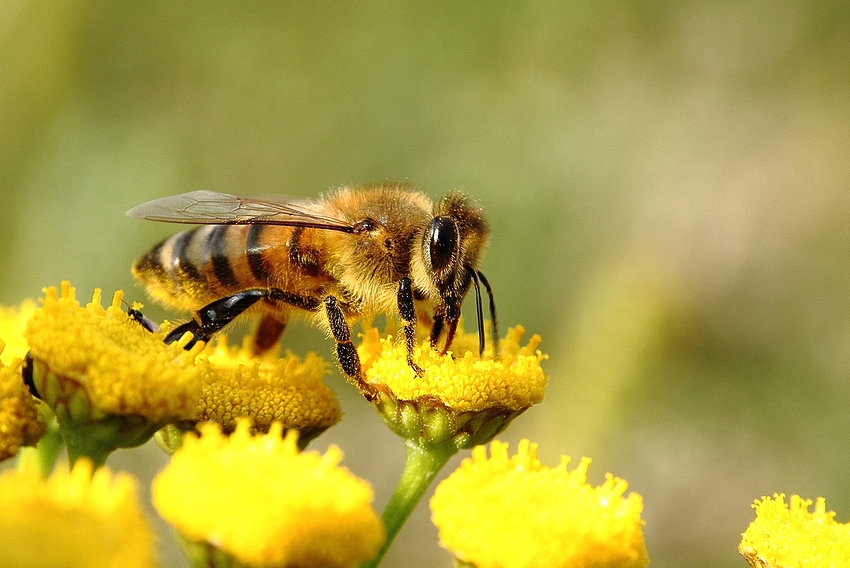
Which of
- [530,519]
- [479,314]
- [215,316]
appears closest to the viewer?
[530,519]

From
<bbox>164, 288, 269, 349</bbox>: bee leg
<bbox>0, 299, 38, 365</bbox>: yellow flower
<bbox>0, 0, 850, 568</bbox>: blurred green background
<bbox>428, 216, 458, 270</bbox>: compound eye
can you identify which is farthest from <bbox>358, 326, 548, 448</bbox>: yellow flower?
<bbox>0, 0, 850, 568</bbox>: blurred green background

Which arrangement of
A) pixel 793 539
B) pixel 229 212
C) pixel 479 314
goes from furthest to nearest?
pixel 229 212
pixel 479 314
pixel 793 539

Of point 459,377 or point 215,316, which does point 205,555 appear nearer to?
point 459,377

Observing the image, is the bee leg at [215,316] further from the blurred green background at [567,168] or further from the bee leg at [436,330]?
the blurred green background at [567,168]

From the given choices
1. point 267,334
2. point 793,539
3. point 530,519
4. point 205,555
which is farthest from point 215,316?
point 793,539

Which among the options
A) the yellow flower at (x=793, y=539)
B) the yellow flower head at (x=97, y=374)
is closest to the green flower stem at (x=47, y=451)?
the yellow flower head at (x=97, y=374)

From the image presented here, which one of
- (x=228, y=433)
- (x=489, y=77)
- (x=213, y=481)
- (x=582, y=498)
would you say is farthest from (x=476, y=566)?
(x=489, y=77)

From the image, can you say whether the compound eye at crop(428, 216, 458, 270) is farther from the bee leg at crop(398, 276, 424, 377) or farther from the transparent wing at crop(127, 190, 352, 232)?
the transparent wing at crop(127, 190, 352, 232)
